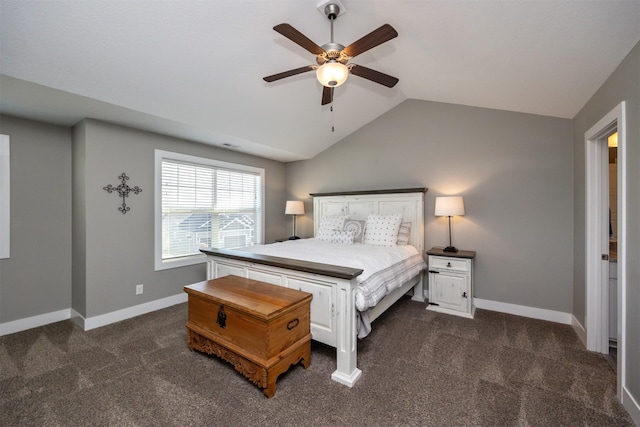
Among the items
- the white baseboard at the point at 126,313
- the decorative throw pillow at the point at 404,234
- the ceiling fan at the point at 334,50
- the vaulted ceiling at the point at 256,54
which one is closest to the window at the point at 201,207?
the white baseboard at the point at 126,313

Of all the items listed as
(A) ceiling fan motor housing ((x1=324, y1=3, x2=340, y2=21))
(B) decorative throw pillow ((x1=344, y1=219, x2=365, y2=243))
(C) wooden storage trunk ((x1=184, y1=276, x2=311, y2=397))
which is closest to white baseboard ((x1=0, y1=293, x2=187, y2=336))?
(C) wooden storage trunk ((x1=184, y1=276, x2=311, y2=397))

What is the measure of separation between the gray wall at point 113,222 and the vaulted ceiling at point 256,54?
0.27 meters

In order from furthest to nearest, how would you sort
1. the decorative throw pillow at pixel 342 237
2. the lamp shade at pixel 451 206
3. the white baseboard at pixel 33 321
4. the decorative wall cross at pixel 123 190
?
the decorative throw pillow at pixel 342 237 → the lamp shade at pixel 451 206 → the decorative wall cross at pixel 123 190 → the white baseboard at pixel 33 321

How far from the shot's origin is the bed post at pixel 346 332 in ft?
6.66

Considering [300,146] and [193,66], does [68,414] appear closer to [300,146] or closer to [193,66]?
[193,66]

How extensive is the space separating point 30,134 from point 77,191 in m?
0.74

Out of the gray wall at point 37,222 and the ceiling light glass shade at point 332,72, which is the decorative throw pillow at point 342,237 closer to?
the ceiling light glass shade at point 332,72

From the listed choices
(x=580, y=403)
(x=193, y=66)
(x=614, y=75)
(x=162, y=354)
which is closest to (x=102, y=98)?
(x=193, y=66)

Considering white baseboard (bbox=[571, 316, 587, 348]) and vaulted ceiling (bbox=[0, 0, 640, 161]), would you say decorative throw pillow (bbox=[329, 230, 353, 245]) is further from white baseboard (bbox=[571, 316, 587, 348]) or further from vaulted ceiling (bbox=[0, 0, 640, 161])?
white baseboard (bbox=[571, 316, 587, 348])

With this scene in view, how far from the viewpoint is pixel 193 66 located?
2.44 m

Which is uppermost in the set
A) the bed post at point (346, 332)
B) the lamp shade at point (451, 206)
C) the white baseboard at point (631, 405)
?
the lamp shade at point (451, 206)

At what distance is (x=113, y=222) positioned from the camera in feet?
10.4

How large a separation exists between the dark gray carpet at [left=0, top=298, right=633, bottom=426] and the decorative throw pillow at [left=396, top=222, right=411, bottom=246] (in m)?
1.24

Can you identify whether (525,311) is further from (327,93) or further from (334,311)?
(327,93)
